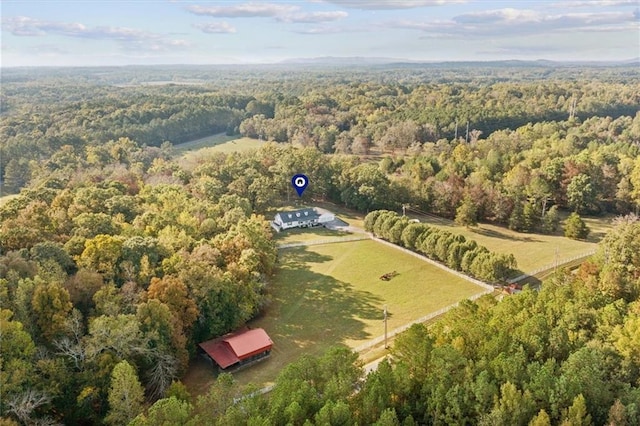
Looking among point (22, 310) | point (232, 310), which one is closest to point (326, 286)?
point (232, 310)

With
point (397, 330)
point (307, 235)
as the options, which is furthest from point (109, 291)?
point (307, 235)

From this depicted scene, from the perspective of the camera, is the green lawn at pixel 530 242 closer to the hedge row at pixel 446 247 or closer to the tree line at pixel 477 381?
the hedge row at pixel 446 247

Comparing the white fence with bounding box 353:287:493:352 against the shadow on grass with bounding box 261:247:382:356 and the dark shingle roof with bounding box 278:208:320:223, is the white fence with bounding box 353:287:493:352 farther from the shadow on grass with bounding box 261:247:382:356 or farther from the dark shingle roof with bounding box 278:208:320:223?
the dark shingle roof with bounding box 278:208:320:223

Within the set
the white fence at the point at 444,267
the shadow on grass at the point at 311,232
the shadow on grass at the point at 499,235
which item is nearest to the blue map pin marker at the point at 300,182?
the shadow on grass at the point at 311,232

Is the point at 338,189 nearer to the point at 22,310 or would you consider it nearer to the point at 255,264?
the point at 255,264

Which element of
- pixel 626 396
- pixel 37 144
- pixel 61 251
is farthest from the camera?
pixel 37 144

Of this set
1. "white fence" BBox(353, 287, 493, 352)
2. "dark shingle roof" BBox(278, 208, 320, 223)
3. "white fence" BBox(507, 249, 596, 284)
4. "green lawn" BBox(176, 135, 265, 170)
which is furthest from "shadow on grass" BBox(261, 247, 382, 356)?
"green lawn" BBox(176, 135, 265, 170)
